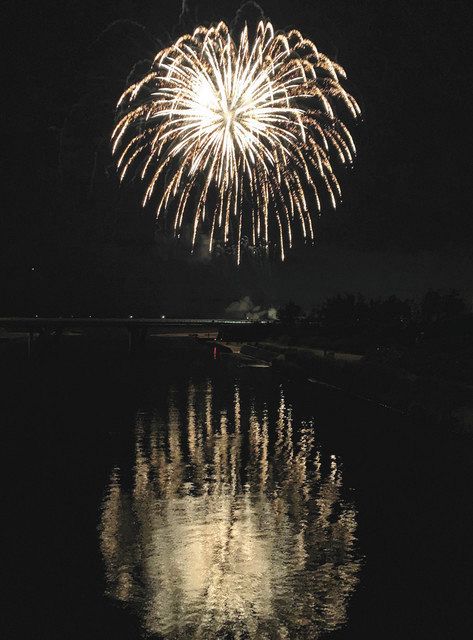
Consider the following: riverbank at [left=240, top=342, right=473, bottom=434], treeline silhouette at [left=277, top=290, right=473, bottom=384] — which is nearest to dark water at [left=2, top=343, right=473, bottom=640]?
riverbank at [left=240, top=342, right=473, bottom=434]

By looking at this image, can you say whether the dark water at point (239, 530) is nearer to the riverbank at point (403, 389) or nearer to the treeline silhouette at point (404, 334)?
the riverbank at point (403, 389)

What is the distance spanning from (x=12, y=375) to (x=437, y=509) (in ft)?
176

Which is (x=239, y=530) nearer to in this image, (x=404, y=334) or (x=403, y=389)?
(x=403, y=389)

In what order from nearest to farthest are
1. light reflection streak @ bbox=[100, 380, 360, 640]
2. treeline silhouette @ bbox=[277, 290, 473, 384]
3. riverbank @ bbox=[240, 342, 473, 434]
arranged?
light reflection streak @ bbox=[100, 380, 360, 640] → riverbank @ bbox=[240, 342, 473, 434] → treeline silhouette @ bbox=[277, 290, 473, 384]

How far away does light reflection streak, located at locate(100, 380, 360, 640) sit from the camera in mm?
10336

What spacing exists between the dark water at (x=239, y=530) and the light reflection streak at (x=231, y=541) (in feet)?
0.13

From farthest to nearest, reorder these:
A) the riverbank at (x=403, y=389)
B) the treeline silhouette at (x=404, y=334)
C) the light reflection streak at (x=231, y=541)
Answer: the treeline silhouette at (x=404, y=334) → the riverbank at (x=403, y=389) → the light reflection streak at (x=231, y=541)

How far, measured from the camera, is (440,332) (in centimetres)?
9406

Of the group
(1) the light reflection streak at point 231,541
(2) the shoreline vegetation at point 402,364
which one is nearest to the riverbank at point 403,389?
(2) the shoreline vegetation at point 402,364

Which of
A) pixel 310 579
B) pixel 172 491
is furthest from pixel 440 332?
pixel 310 579

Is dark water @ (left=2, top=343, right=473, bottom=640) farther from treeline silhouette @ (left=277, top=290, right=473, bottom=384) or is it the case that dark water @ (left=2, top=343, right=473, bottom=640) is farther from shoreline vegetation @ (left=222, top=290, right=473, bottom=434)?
treeline silhouette @ (left=277, top=290, right=473, bottom=384)

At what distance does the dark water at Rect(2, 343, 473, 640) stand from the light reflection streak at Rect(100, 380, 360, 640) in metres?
0.04

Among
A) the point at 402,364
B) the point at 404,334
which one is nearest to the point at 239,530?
the point at 402,364

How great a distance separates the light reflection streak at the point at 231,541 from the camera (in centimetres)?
1034
